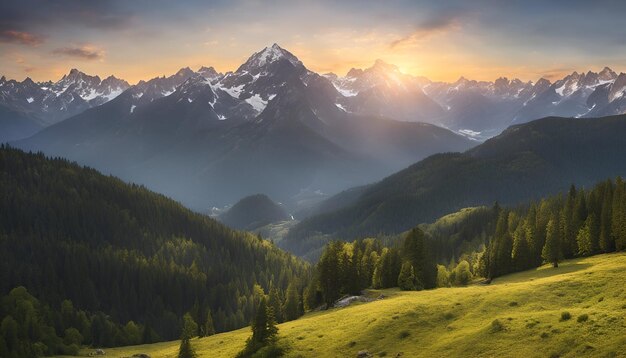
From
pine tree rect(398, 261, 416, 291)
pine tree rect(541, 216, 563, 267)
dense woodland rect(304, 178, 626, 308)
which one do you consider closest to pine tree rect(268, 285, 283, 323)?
dense woodland rect(304, 178, 626, 308)

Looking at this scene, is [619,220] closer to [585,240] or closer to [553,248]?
[585,240]

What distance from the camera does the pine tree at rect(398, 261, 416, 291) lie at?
10788 centimetres

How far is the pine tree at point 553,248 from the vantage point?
103 metres

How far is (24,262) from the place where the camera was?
19312cm

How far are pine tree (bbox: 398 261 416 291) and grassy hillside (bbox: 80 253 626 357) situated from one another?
83.0 feet

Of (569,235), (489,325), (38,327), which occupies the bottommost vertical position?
(38,327)

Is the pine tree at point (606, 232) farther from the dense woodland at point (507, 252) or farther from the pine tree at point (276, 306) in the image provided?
the pine tree at point (276, 306)

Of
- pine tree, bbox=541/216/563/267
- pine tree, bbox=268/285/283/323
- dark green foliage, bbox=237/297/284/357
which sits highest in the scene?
pine tree, bbox=541/216/563/267

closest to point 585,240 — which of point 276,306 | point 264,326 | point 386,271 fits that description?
point 386,271

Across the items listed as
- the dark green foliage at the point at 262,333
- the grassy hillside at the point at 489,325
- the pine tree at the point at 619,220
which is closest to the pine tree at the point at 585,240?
the pine tree at the point at 619,220

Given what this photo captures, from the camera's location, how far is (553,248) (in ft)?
341

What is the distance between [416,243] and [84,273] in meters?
145

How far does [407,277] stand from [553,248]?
30.8 metres

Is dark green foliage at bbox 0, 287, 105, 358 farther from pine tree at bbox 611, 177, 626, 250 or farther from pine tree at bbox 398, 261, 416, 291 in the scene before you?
pine tree at bbox 611, 177, 626, 250
